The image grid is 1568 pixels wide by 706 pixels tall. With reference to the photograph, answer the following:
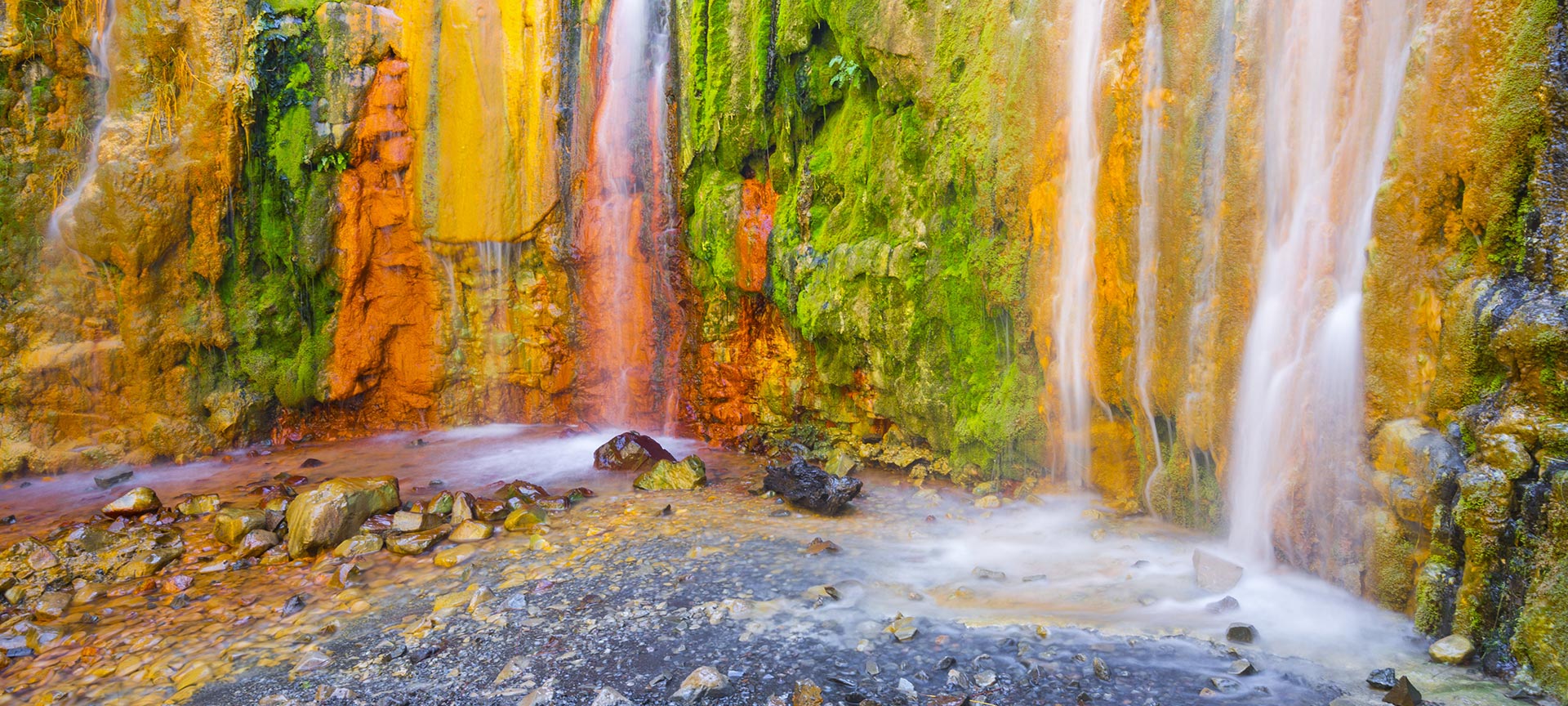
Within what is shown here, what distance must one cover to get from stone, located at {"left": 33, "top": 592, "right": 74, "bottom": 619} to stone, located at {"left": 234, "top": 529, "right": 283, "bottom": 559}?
93cm

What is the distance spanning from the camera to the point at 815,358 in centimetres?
855

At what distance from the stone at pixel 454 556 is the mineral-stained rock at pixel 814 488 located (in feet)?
7.82

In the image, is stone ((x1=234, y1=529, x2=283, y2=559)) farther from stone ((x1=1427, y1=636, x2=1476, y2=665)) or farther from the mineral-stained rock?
stone ((x1=1427, y1=636, x2=1476, y2=665))

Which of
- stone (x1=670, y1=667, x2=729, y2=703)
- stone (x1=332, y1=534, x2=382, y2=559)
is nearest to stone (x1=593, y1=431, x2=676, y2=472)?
stone (x1=332, y1=534, x2=382, y2=559)

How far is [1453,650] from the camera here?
3457 millimetres

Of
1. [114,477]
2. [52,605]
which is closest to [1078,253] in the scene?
[52,605]

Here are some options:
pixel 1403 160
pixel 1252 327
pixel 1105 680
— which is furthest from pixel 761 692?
pixel 1403 160

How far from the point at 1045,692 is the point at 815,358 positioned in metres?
5.28

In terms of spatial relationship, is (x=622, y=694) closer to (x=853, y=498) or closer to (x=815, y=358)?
(x=853, y=498)

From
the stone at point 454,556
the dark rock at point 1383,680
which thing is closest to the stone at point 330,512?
the stone at point 454,556

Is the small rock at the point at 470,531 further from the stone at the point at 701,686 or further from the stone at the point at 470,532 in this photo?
the stone at the point at 701,686

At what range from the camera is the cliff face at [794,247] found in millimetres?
3619

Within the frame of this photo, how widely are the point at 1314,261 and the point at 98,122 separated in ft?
36.7

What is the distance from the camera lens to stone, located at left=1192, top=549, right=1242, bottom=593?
450cm
